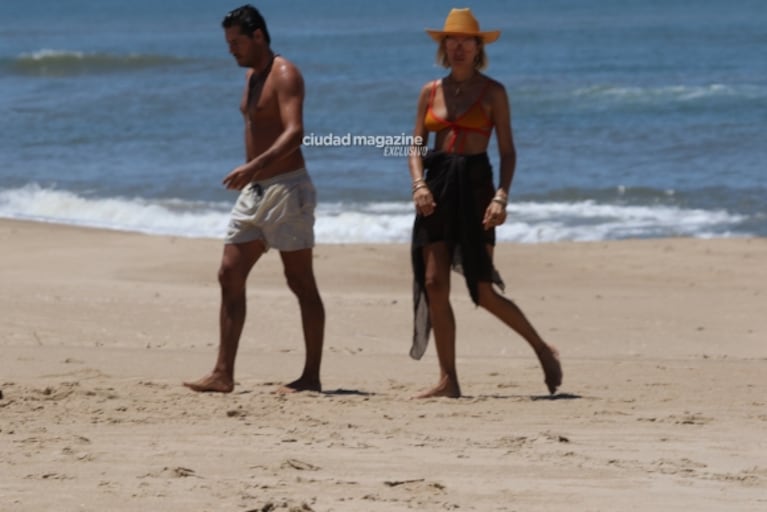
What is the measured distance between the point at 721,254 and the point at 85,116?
16646 millimetres

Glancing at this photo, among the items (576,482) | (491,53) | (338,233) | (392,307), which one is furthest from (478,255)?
(491,53)

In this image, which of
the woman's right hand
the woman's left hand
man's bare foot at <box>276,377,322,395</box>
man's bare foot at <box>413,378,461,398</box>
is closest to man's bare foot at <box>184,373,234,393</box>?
man's bare foot at <box>276,377,322,395</box>

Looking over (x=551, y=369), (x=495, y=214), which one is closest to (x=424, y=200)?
(x=495, y=214)

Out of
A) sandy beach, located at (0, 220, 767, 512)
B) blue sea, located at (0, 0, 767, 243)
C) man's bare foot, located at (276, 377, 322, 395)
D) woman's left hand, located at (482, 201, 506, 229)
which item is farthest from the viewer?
blue sea, located at (0, 0, 767, 243)

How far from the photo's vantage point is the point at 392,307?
9938 millimetres

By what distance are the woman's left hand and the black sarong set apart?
0.31ft

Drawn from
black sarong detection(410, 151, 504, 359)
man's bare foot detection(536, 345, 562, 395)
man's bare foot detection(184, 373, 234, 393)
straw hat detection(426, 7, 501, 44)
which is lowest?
man's bare foot detection(184, 373, 234, 393)

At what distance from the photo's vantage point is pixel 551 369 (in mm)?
6559

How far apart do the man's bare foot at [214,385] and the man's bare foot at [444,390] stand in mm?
845

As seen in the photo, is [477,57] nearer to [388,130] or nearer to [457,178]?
[457,178]

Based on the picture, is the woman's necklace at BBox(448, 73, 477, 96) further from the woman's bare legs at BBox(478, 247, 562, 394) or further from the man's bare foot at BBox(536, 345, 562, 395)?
the man's bare foot at BBox(536, 345, 562, 395)

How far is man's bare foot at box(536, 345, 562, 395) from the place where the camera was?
6.55 m

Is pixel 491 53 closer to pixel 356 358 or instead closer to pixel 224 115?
pixel 224 115

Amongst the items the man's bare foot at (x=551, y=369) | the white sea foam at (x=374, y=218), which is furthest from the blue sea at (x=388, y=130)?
the man's bare foot at (x=551, y=369)
